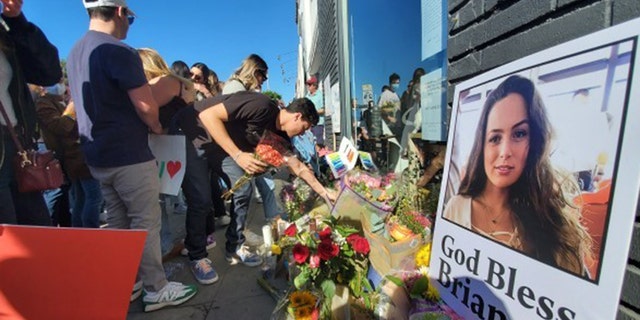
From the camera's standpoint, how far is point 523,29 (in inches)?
52.9

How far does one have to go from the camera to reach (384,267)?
194cm

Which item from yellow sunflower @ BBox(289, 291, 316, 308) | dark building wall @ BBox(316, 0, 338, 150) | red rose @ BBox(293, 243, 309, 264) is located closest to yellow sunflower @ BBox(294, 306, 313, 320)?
yellow sunflower @ BBox(289, 291, 316, 308)

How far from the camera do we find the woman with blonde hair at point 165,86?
224 cm

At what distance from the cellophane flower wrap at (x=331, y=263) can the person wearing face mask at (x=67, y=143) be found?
6.77 feet

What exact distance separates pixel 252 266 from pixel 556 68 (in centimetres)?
269

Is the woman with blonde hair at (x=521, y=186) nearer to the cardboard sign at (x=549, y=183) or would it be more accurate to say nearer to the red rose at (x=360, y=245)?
the cardboard sign at (x=549, y=183)

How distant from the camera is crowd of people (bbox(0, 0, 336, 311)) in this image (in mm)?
1828

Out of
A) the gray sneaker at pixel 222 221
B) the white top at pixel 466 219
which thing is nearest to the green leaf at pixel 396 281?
the white top at pixel 466 219

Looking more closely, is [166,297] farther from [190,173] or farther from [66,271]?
[66,271]

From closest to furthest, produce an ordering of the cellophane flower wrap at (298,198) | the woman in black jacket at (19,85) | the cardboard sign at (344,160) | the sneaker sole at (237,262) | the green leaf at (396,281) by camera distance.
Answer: the green leaf at (396,281), the woman in black jacket at (19,85), the sneaker sole at (237,262), the cellophane flower wrap at (298,198), the cardboard sign at (344,160)

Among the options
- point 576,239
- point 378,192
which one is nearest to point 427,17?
point 378,192

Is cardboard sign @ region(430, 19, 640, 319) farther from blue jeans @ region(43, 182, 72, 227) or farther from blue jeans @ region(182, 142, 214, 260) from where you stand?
blue jeans @ region(43, 182, 72, 227)

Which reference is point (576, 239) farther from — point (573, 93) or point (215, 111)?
point (215, 111)

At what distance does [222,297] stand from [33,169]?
1.44 meters
